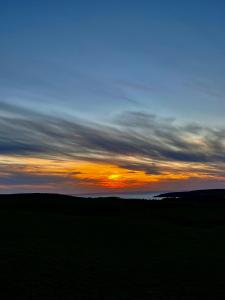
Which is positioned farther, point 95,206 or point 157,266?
point 95,206

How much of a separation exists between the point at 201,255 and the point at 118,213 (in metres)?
26.5

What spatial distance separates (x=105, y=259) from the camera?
895 inches

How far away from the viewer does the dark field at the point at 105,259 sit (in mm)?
16453

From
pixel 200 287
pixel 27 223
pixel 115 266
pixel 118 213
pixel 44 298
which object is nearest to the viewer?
pixel 44 298

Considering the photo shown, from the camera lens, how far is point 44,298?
1486cm

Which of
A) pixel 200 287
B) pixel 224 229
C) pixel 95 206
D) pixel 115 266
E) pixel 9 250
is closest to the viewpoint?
pixel 200 287

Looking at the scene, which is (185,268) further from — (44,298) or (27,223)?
(27,223)

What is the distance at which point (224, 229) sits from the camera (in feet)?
127

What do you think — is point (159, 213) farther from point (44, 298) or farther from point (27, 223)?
point (44, 298)

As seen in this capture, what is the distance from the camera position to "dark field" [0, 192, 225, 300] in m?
16.5

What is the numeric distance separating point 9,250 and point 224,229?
940 inches

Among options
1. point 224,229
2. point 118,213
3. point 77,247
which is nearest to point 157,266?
point 77,247

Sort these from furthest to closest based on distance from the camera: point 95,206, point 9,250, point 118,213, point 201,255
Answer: point 95,206 < point 118,213 < point 201,255 < point 9,250

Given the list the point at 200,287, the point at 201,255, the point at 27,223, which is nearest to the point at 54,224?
the point at 27,223
